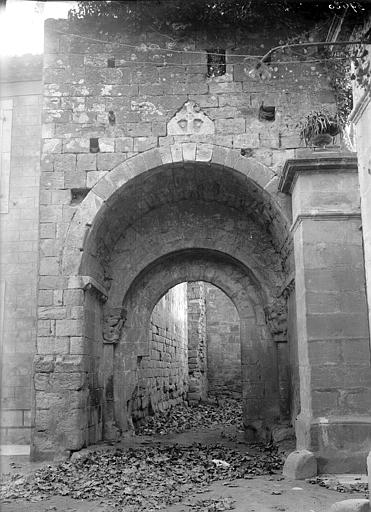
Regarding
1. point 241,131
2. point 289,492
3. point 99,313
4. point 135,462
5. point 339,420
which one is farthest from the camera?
point 99,313

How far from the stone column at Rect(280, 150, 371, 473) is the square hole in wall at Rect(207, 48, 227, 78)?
2.17 meters

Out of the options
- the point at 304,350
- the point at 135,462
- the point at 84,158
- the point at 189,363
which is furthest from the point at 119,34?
the point at 189,363

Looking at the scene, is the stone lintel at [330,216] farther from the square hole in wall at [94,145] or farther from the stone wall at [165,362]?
the stone wall at [165,362]

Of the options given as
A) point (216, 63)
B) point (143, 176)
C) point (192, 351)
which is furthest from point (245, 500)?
point (192, 351)

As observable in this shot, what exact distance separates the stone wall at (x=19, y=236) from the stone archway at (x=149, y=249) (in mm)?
1748

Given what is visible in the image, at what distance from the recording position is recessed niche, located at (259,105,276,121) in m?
8.35

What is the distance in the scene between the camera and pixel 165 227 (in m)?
9.79

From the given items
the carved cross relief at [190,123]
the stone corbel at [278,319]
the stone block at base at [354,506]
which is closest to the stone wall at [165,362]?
the stone corbel at [278,319]

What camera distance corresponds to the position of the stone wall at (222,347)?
18016 mm

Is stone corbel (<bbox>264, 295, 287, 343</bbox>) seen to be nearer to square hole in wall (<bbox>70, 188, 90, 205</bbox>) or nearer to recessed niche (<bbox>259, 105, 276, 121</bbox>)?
recessed niche (<bbox>259, 105, 276, 121</bbox>)

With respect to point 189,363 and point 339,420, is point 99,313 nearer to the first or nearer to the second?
point 339,420

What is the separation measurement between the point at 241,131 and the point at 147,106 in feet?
4.49

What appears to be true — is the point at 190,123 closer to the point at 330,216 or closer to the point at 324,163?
the point at 324,163

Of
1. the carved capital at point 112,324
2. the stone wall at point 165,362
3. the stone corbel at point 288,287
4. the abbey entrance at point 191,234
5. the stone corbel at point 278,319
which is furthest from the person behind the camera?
Result: the stone wall at point 165,362
